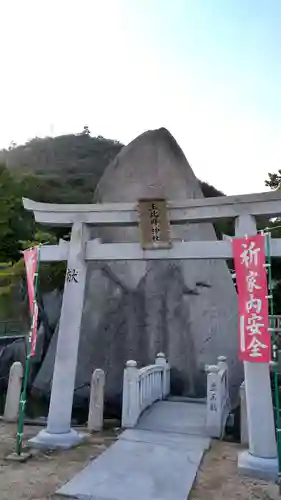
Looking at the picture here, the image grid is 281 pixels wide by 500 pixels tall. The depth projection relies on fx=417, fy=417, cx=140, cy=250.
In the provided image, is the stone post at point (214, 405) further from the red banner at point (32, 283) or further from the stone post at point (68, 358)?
the red banner at point (32, 283)

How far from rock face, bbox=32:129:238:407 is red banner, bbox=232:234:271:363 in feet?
24.3

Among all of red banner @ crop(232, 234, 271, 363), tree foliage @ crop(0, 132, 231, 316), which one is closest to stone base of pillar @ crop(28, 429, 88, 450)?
red banner @ crop(232, 234, 271, 363)

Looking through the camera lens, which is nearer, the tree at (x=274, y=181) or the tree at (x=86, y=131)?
the tree at (x=274, y=181)

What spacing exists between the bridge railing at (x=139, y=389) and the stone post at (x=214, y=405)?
1546 millimetres

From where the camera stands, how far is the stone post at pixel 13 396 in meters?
9.43

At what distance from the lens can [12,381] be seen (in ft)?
32.3

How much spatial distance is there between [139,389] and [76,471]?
3410 millimetres

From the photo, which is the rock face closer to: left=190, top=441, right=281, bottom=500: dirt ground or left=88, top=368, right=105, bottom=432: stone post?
left=88, top=368, right=105, bottom=432: stone post

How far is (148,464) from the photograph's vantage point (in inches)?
254

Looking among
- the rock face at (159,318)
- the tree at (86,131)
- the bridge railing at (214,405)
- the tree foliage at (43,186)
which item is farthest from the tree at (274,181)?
the tree at (86,131)

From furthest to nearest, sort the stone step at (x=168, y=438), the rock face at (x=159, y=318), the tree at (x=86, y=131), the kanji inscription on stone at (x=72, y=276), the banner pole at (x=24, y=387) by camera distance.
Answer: the tree at (x=86, y=131)
the rock face at (x=159, y=318)
the kanji inscription on stone at (x=72, y=276)
the stone step at (x=168, y=438)
the banner pole at (x=24, y=387)

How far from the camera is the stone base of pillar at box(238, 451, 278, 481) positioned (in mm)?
6094

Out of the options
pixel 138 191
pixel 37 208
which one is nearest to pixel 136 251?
pixel 37 208

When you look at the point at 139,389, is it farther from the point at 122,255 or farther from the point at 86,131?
the point at 86,131
